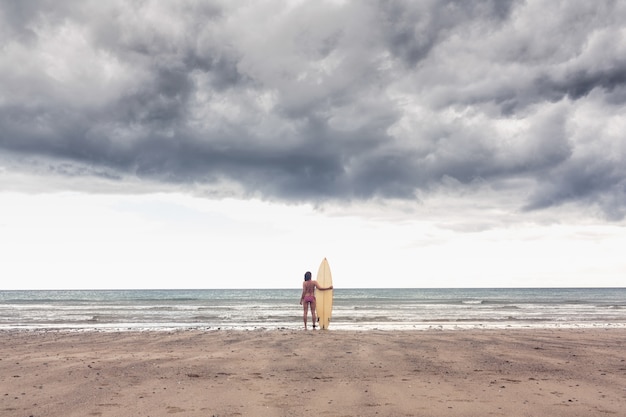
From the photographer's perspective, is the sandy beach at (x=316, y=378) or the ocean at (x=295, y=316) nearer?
the sandy beach at (x=316, y=378)

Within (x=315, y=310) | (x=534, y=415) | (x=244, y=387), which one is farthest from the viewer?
(x=315, y=310)

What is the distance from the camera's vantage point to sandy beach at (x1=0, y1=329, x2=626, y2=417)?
18.7 ft

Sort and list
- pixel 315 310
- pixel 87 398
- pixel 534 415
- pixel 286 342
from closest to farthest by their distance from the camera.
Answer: pixel 534 415 → pixel 87 398 → pixel 286 342 → pixel 315 310

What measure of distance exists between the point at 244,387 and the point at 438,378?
309 cm

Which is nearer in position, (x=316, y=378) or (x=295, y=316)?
(x=316, y=378)

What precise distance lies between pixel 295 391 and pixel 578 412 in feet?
11.7

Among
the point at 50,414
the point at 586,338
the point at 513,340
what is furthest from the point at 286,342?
the point at 586,338

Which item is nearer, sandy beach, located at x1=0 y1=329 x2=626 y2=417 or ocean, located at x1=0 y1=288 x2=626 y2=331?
sandy beach, located at x1=0 y1=329 x2=626 y2=417

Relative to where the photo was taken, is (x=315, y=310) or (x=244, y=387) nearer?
(x=244, y=387)

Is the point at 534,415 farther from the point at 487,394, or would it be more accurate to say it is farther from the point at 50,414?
the point at 50,414

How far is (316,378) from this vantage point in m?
7.35

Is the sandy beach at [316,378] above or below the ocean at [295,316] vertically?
above

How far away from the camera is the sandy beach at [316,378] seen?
5.70 metres

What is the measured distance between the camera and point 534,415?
538cm
